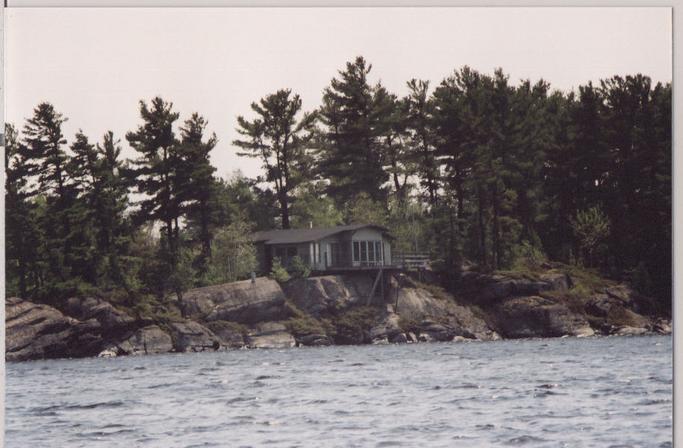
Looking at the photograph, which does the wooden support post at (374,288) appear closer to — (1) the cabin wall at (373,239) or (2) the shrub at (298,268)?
(1) the cabin wall at (373,239)

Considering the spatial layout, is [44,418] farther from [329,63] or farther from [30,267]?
[329,63]

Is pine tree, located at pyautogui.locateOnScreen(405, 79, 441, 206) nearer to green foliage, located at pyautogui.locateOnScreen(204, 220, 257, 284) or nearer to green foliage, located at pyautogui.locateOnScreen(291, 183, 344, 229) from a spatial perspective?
green foliage, located at pyautogui.locateOnScreen(291, 183, 344, 229)

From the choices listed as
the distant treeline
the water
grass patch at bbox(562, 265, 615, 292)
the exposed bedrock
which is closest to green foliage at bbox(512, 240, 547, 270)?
the distant treeline

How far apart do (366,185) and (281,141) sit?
5.28 feet

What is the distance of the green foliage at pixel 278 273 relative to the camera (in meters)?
17.2

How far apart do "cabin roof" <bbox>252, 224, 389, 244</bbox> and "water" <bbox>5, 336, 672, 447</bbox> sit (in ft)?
6.23

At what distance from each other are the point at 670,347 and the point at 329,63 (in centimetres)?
456

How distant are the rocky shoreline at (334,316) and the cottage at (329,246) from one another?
1.11ft

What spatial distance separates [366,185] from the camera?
54.5 feet

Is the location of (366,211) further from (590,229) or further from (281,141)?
(590,229)

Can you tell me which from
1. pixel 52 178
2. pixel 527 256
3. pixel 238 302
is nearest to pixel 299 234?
pixel 238 302

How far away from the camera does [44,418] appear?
12.0 meters

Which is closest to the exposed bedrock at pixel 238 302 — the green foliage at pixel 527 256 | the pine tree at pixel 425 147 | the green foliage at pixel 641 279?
the pine tree at pixel 425 147

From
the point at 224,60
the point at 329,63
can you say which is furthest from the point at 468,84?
the point at 224,60
